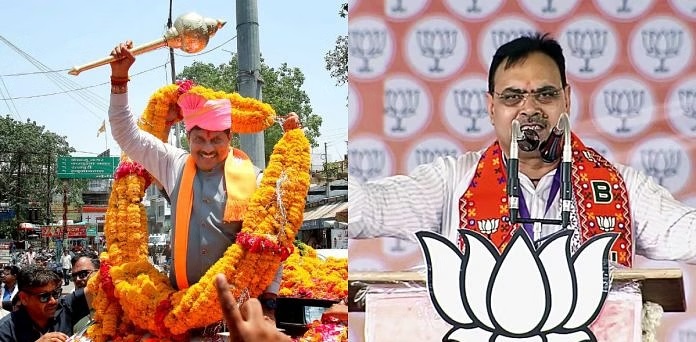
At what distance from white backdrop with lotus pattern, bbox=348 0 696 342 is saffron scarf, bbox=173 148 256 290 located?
1.32 m

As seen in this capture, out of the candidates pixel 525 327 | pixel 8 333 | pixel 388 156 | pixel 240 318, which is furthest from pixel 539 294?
pixel 8 333

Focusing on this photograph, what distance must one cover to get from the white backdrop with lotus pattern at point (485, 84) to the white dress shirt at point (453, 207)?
29 mm

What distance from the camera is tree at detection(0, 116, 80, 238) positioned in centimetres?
5422

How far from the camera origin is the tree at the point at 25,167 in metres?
54.2

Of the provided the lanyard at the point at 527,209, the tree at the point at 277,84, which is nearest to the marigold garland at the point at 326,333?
the lanyard at the point at 527,209

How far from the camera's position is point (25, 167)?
183 feet

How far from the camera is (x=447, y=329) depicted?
2092 millimetres

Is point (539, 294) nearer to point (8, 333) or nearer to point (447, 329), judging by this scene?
point (447, 329)

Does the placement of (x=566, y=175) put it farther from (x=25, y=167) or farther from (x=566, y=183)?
(x=25, y=167)

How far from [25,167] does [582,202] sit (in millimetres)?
58481

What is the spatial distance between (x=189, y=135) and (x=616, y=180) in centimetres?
200

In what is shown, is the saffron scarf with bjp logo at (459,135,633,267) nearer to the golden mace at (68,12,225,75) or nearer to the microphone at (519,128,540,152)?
the microphone at (519,128,540,152)

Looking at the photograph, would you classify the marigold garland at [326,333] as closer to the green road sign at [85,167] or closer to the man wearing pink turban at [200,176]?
the man wearing pink turban at [200,176]

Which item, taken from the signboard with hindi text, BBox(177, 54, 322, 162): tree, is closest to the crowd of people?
BBox(177, 54, 322, 162): tree
